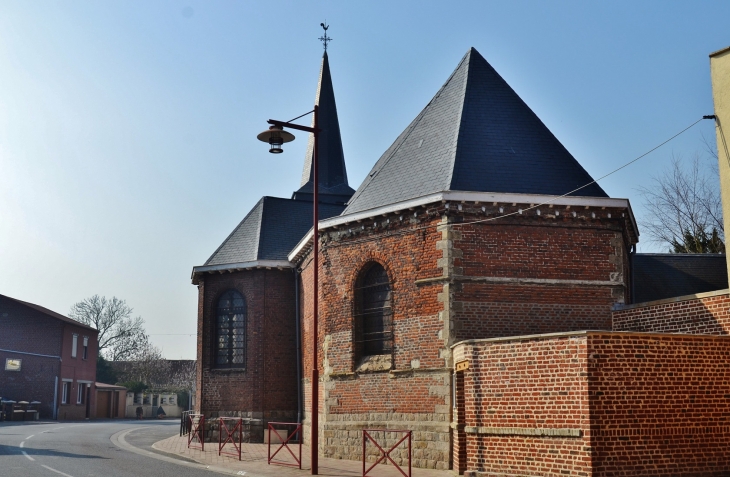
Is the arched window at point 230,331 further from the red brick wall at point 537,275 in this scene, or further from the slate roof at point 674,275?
the slate roof at point 674,275

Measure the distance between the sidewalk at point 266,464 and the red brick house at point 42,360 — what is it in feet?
79.5

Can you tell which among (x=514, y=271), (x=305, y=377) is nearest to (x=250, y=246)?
(x=305, y=377)

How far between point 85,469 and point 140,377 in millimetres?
55497

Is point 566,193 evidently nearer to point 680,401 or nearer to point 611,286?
point 611,286

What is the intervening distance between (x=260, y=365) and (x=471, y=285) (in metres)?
9.26

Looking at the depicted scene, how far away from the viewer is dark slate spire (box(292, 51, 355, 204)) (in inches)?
1195

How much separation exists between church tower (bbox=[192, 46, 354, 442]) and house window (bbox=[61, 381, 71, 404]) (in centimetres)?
2260

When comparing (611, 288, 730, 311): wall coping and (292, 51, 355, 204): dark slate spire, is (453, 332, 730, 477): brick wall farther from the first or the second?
(292, 51, 355, 204): dark slate spire

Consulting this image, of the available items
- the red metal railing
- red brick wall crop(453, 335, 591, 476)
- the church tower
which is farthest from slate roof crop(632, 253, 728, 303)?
the red metal railing

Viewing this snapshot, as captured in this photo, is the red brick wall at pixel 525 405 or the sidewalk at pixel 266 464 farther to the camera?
the sidewalk at pixel 266 464

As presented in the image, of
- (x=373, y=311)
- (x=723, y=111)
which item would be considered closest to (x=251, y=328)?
(x=373, y=311)

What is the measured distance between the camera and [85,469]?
13.8m

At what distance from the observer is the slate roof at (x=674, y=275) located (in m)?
19.1

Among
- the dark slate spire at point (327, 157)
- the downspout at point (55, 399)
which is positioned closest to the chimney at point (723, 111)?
the dark slate spire at point (327, 157)
